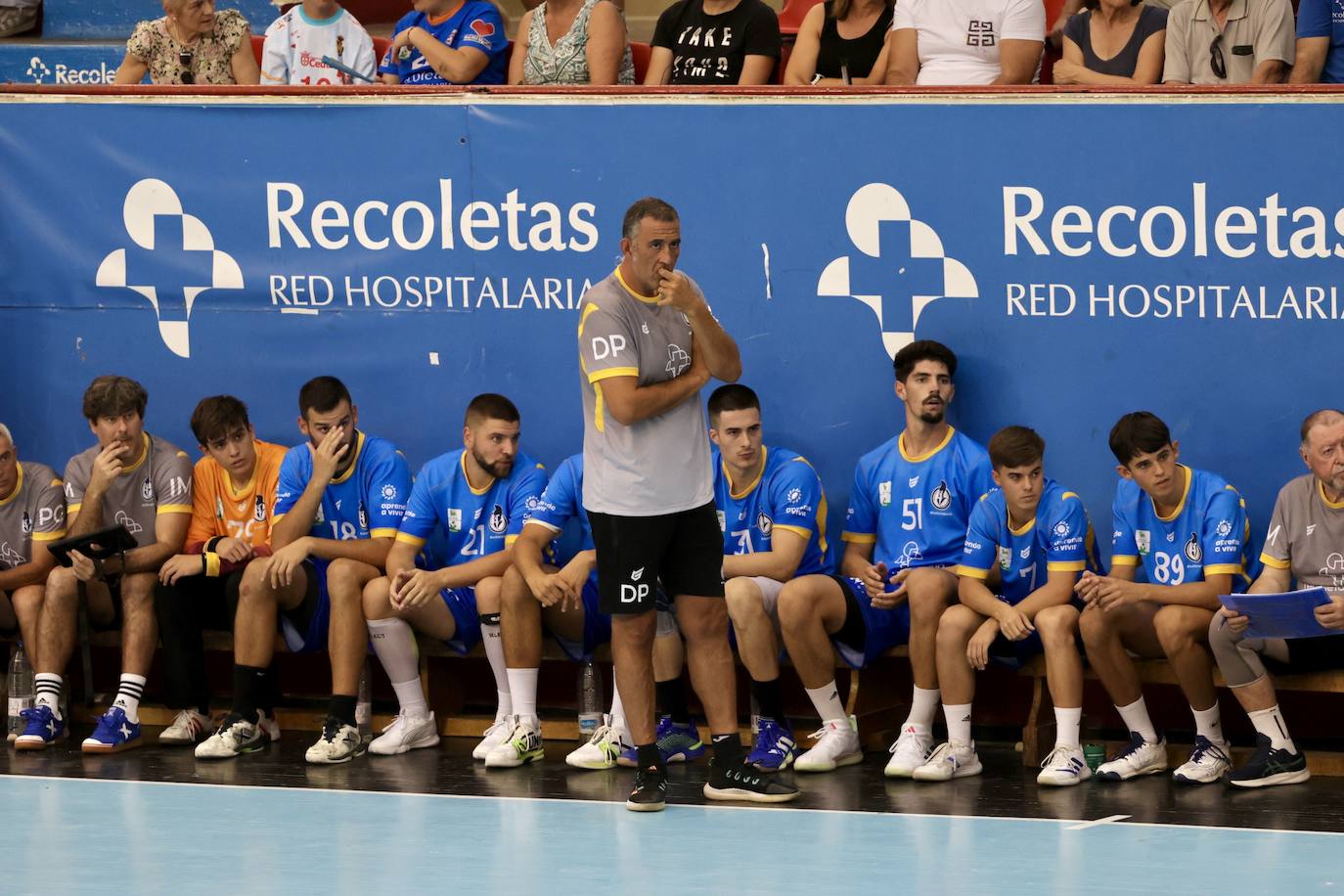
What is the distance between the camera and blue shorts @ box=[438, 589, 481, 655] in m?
8.14

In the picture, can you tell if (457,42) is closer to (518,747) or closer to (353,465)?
(353,465)

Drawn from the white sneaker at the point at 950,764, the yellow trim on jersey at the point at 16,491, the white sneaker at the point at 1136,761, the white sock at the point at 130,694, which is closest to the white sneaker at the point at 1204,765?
the white sneaker at the point at 1136,761

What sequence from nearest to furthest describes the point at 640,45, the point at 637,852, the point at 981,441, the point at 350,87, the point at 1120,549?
1. the point at 637,852
2. the point at 1120,549
3. the point at 981,441
4. the point at 350,87
5. the point at 640,45

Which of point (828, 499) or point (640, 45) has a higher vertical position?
point (640, 45)

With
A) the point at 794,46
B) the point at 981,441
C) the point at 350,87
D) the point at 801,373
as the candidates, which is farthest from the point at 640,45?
the point at 981,441

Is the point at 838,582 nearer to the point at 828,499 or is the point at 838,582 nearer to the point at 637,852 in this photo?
the point at 828,499

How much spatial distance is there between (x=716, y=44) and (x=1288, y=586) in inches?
142

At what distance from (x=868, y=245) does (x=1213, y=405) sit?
1.57 m

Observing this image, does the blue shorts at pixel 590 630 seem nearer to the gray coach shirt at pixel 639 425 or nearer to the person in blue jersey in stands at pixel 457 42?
the gray coach shirt at pixel 639 425

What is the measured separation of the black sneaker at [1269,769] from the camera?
697cm

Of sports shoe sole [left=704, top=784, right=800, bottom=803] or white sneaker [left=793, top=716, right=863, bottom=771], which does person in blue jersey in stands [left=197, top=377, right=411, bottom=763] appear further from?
white sneaker [left=793, top=716, right=863, bottom=771]

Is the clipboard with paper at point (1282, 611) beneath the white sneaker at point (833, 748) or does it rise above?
above

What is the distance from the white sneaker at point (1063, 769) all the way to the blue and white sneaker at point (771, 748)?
987 mm

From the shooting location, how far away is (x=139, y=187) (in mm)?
8906
